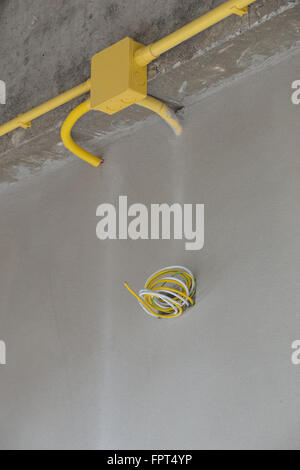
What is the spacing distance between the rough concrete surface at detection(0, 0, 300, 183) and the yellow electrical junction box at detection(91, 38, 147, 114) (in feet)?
0.28

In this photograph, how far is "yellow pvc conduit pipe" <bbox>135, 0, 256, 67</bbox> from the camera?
1776 millimetres

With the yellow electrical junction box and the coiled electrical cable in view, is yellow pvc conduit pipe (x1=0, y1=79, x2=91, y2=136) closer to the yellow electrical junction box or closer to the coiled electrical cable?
the yellow electrical junction box

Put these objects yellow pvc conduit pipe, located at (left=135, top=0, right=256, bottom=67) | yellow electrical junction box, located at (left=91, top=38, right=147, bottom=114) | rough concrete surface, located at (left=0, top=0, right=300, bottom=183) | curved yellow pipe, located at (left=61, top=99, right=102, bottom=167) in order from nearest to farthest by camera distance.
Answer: yellow pvc conduit pipe, located at (left=135, top=0, right=256, bottom=67), rough concrete surface, located at (left=0, top=0, right=300, bottom=183), yellow electrical junction box, located at (left=91, top=38, right=147, bottom=114), curved yellow pipe, located at (left=61, top=99, right=102, bottom=167)

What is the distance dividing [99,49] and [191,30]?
62 centimetres

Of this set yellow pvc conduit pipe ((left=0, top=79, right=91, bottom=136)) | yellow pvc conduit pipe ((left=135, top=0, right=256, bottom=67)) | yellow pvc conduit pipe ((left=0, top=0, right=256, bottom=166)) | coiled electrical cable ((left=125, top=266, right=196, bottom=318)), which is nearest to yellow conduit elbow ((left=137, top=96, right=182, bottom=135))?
yellow pvc conduit pipe ((left=0, top=0, right=256, bottom=166))

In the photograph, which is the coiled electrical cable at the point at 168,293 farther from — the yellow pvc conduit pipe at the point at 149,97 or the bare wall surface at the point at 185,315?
the yellow pvc conduit pipe at the point at 149,97

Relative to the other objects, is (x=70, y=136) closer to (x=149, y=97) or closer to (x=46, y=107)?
(x=46, y=107)

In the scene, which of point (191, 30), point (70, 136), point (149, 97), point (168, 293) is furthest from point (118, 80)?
point (168, 293)

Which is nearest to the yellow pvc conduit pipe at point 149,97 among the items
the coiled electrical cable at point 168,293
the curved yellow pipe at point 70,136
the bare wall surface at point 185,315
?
the curved yellow pipe at point 70,136

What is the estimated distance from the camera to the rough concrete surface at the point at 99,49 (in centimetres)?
191

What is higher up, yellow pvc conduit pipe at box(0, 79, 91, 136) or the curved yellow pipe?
yellow pvc conduit pipe at box(0, 79, 91, 136)

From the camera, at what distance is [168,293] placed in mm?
2066

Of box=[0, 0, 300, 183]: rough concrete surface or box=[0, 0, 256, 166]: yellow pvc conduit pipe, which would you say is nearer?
box=[0, 0, 256, 166]: yellow pvc conduit pipe

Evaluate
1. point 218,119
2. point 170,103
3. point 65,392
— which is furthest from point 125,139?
point 65,392
